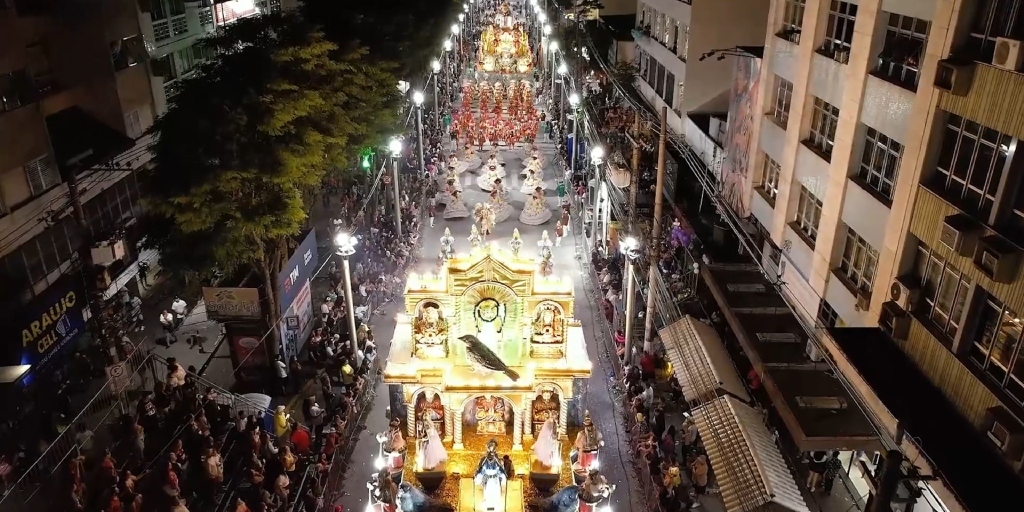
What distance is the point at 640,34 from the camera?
36406 millimetres

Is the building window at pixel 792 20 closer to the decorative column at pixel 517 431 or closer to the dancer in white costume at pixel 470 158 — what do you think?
the decorative column at pixel 517 431

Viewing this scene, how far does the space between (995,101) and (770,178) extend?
9.74 meters

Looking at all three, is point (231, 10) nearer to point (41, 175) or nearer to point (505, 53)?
point (41, 175)

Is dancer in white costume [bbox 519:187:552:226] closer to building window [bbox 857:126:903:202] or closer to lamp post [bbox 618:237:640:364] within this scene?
lamp post [bbox 618:237:640:364]

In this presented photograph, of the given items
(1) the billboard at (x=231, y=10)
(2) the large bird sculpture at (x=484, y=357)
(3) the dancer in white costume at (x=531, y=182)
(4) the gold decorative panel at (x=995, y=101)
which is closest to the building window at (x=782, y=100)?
(4) the gold decorative panel at (x=995, y=101)

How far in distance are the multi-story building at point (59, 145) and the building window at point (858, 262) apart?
58.5 feet

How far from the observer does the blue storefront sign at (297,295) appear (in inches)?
820

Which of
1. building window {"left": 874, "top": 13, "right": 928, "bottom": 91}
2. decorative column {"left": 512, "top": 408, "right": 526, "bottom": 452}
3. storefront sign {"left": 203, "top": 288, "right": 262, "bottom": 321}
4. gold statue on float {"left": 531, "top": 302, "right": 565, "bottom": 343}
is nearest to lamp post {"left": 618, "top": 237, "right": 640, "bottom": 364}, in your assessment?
gold statue on float {"left": 531, "top": 302, "right": 565, "bottom": 343}

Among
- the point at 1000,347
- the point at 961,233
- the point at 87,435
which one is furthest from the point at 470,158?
the point at 1000,347

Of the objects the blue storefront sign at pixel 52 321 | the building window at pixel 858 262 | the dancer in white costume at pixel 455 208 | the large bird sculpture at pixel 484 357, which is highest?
the building window at pixel 858 262

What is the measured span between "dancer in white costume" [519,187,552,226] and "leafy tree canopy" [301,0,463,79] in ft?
27.5

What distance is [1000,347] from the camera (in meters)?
11.4

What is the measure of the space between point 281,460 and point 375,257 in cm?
1223

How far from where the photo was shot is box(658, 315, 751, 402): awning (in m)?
16.3
